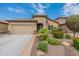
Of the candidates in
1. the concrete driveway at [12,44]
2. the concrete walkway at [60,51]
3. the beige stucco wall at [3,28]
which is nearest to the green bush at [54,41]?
the concrete walkway at [60,51]

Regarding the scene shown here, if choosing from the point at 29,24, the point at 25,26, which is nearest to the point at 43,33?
the point at 29,24

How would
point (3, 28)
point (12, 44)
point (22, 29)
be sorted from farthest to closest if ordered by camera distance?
1. point (22, 29)
2. point (3, 28)
3. point (12, 44)

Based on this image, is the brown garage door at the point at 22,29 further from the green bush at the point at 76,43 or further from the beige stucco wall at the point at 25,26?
the green bush at the point at 76,43

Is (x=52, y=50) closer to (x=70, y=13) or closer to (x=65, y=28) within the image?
(x=65, y=28)

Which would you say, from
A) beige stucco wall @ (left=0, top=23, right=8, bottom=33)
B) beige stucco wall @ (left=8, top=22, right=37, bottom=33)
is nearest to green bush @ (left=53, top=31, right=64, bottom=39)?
beige stucco wall @ (left=8, top=22, right=37, bottom=33)

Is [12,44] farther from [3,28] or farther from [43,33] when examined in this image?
[43,33]

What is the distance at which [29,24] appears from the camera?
15.9 feet

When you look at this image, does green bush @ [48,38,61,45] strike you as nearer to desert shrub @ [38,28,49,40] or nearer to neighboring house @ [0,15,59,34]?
desert shrub @ [38,28,49,40]

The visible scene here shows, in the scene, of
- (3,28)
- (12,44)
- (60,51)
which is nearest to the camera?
(60,51)

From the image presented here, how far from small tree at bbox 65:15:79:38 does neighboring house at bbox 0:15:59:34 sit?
36 centimetres

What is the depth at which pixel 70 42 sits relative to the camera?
183 inches

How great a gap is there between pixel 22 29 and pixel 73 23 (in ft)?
5.18

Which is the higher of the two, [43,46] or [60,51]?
[43,46]

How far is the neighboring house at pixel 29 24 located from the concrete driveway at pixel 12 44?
0.63 feet
